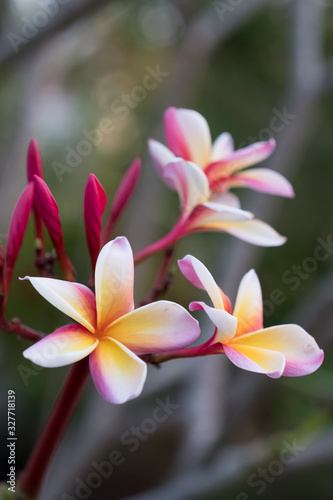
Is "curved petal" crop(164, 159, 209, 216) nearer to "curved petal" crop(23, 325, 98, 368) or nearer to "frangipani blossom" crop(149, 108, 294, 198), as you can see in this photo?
"frangipani blossom" crop(149, 108, 294, 198)

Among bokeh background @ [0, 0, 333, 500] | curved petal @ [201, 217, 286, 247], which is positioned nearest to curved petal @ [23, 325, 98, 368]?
curved petal @ [201, 217, 286, 247]

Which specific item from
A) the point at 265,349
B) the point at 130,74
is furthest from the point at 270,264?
the point at 265,349

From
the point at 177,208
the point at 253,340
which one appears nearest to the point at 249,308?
the point at 253,340

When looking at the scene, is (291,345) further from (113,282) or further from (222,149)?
(222,149)

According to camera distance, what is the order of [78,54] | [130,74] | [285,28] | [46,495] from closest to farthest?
[46,495], [78,54], [285,28], [130,74]

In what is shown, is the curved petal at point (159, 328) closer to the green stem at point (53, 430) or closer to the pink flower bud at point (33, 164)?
the green stem at point (53, 430)

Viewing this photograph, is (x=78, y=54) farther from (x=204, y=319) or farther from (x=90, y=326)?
(x=90, y=326)

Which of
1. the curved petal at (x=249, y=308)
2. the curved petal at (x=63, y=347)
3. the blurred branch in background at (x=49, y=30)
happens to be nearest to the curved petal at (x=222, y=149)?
the curved petal at (x=249, y=308)
